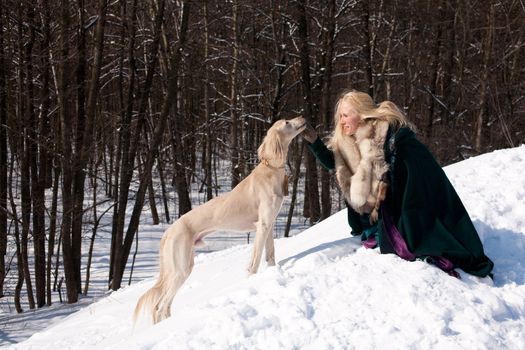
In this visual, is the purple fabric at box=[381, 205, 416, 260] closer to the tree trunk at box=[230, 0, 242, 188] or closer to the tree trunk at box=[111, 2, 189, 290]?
the tree trunk at box=[111, 2, 189, 290]

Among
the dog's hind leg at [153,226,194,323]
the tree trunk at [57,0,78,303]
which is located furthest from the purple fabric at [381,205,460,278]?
the tree trunk at [57,0,78,303]

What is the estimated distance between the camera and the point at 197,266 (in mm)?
9172

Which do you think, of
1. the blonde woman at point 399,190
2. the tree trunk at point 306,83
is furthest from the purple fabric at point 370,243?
the tree trunk at point 306,83

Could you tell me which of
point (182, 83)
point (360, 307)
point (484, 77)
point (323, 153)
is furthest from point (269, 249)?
point (182, 83)

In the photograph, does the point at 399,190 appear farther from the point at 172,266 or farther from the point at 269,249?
the point at 172,266

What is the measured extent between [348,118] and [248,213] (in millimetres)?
1316

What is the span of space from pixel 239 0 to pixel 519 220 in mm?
13948

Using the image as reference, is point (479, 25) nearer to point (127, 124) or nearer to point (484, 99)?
point (484, 99)

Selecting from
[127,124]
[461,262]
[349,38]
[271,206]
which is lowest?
[461,262]

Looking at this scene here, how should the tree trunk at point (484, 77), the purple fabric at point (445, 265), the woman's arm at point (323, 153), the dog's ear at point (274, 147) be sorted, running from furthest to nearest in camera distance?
the tree trunk at point (484, 77)
the woman's arm at point (323, 153)
the dog's ear at point (274, 147)
the purple fabric at point (445, 265)

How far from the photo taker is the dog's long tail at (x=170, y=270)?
5359 millimetres

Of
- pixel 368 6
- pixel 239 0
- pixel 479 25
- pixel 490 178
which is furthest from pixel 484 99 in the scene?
pixel 490 178

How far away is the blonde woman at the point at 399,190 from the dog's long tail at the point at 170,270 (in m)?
1.55

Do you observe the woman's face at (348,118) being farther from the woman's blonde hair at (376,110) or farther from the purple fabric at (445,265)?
the purple fabric at (445,265)
